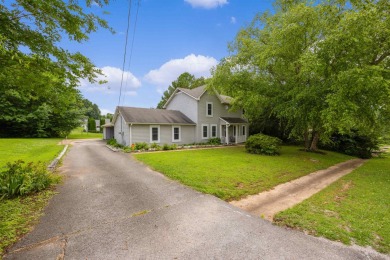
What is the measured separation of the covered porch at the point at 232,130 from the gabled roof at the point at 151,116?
397 centimetres

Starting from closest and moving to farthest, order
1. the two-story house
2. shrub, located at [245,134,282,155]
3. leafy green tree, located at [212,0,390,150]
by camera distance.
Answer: leafy green tree, located at [212,0,390,150] → shrub, located at [245,134,282,155] → the two-story house

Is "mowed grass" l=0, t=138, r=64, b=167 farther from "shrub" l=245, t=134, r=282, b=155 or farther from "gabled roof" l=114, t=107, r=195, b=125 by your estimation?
"shrub" l=245, t=134, r=282, b=155

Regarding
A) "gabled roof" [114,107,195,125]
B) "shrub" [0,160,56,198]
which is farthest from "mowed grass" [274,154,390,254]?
"gabled roof" [114,107,195,125]

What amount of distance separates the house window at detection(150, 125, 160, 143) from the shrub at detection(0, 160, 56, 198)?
11920 mm

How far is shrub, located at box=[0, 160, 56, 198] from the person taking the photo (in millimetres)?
5719

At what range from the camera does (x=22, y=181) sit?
607 centimetres

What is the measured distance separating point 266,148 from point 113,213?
12496 mm

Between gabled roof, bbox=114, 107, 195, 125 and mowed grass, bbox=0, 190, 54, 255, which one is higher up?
gabled roof, bbox=114, 107, 195, 125

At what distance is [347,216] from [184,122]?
16.9 metres

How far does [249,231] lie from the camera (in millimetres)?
4121

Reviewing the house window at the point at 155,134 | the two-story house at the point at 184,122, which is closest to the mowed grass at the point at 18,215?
the two-story house at the point at 184,122

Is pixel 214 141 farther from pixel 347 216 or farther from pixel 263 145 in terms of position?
pixel 347 216

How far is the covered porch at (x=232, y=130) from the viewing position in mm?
22641

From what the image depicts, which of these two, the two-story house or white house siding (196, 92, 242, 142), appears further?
white house siding (196, 92, 242, 142)
